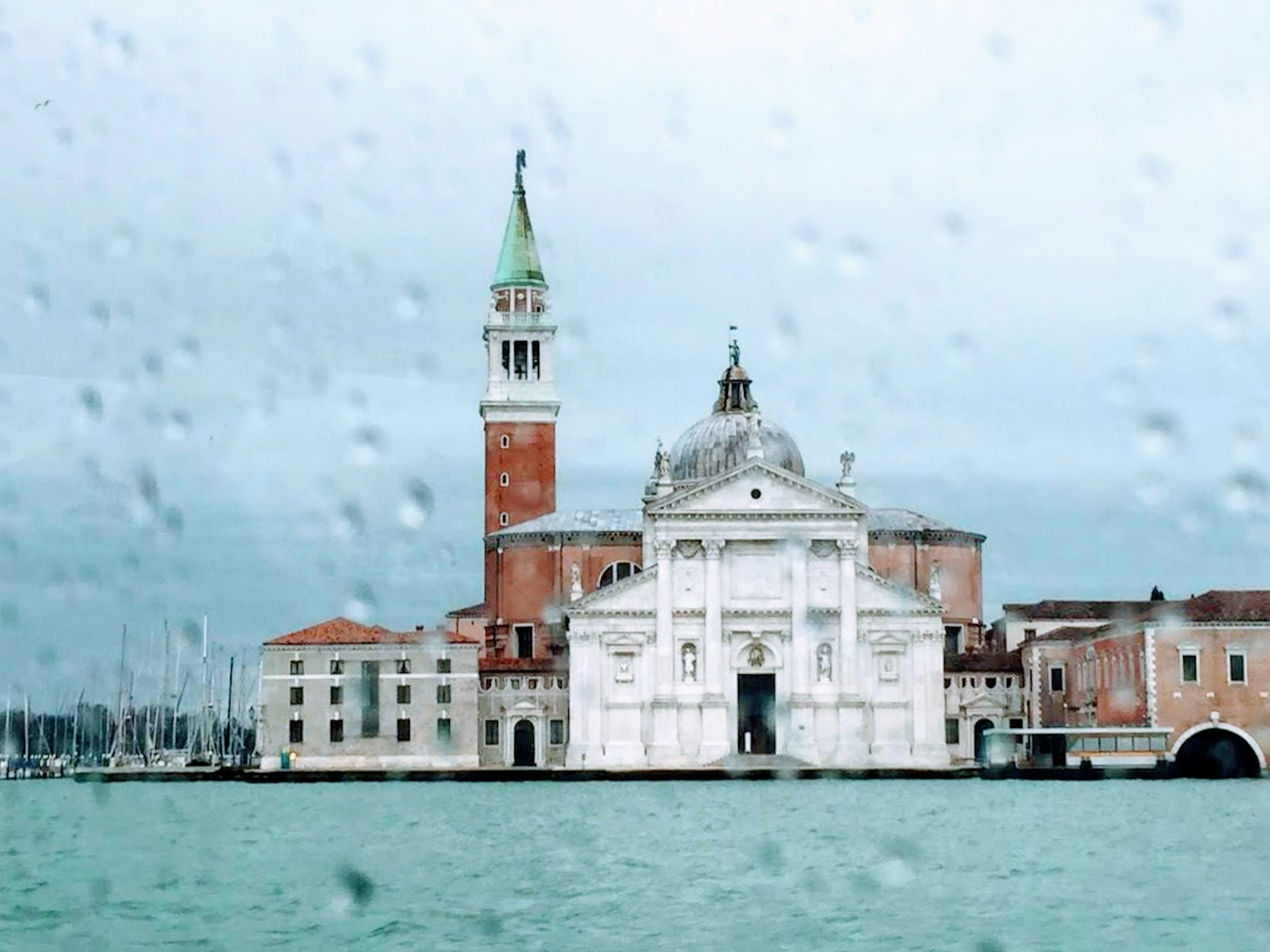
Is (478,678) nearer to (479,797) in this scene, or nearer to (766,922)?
(479,797)

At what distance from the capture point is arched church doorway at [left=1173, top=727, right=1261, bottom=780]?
150 ft

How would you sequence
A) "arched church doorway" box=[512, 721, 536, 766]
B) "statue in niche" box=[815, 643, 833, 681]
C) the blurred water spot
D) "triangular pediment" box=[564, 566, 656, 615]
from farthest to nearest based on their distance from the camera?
1. "arched church doorway" box=[512, 721, 536, 766]
2. "statue in niche" box=[815, 643, 833, 681]
3. "triangular pediment" box=[564, 566, 656, 615]
4. the blurred water spot

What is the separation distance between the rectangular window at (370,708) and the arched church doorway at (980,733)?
13.2 m

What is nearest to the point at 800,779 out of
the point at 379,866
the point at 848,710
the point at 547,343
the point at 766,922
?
the point at 848,710

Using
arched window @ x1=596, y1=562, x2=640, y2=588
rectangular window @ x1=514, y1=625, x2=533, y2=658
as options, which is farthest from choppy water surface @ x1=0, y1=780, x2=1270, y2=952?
arched window @ x1=596, y1=562, x2=640, y2=588

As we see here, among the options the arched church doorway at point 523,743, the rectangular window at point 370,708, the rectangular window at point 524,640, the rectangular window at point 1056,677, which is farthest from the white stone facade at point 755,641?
the rectangular window at point 370,708

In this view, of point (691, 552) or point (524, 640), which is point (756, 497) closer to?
point (691, 552)

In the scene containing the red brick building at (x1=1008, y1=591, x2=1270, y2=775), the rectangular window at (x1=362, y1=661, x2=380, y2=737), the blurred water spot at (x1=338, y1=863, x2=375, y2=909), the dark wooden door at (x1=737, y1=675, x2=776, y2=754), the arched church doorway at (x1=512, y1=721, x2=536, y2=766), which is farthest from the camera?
the arched church doorway at (x1=512, y1=721, x2=536, y2=766)

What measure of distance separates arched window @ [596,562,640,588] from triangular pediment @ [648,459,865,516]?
4001mm

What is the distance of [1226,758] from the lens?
46281 mm

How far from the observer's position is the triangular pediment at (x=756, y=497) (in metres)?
50.0

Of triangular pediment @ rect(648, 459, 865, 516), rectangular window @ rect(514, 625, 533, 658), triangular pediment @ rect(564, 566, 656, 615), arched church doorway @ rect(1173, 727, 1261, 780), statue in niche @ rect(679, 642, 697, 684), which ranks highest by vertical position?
triangular pediment @ rect(648, 459, 865, 516)

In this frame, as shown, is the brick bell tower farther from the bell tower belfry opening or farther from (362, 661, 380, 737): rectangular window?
(362, 661, 380, 737): rectangular window

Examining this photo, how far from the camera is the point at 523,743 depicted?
51.7 meters
